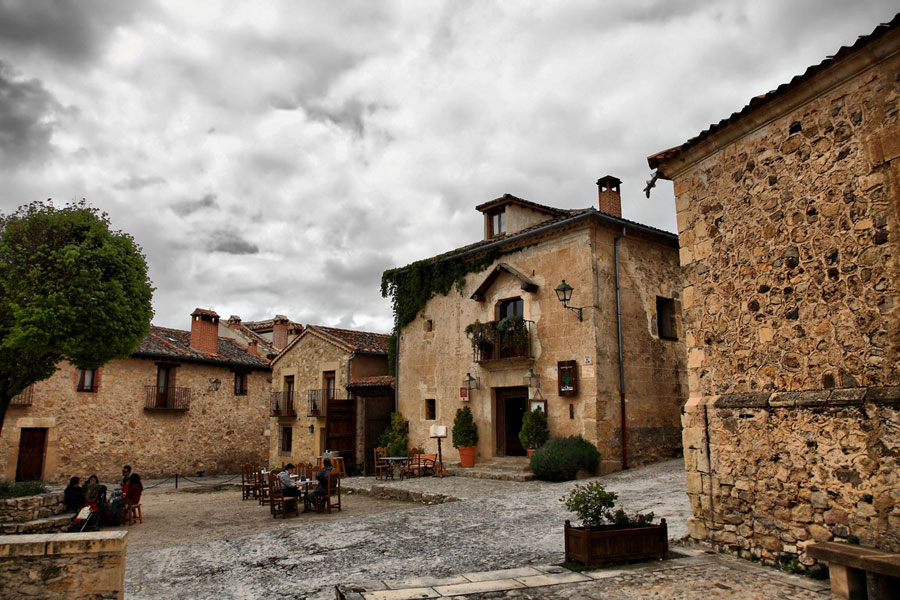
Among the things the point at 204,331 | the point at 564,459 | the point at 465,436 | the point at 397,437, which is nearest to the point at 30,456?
the point at 204,331

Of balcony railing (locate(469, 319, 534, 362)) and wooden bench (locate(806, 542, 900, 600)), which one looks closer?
wooden bench (locate(806, 542, 900, 600))

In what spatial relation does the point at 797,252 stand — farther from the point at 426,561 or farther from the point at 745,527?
the point at 426,561

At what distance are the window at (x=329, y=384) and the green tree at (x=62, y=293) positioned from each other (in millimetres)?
10714

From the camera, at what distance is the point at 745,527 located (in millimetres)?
6125

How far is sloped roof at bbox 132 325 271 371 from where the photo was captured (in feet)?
76.0

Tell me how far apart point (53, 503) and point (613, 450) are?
37.9ft

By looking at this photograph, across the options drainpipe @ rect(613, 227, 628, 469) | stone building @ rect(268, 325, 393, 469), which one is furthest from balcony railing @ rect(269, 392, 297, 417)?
drainpipe @ rect(613, 227, 628, 469)

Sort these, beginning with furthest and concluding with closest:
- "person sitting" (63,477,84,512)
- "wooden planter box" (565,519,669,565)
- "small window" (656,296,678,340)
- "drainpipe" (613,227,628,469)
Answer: "small window" (656,296,678,340), "drainpipe" (613,227,628,469), "person sitting" (63,477,84,512), "wooden planter box" (565,519,669,565)

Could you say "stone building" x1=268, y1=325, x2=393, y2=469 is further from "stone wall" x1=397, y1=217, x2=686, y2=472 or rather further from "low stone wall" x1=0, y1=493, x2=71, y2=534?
"low stone wall" x1=0, y1=493, x2=71, y2=534

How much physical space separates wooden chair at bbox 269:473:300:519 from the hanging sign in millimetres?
6576

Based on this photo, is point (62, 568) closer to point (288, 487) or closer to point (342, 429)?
point (288, 487)

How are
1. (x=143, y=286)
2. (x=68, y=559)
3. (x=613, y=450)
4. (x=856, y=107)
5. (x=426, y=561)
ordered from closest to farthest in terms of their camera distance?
1. (x=856, y=107)
2. (x=68, y=559)
3. (x=426, y=561)
4. (x=143, y=286)
5. (x=613, y=450)

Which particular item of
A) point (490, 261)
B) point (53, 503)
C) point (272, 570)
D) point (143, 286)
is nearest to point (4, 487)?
point (53, 503)

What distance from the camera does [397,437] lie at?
1847cm
